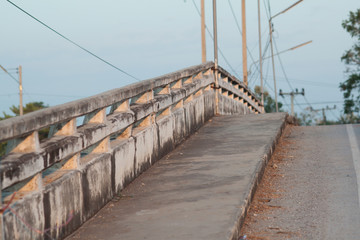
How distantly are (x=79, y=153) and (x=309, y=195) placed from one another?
3.08m

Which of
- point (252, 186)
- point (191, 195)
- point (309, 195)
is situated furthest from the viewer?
point (309, 195)

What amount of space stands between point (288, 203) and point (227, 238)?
7.34 ft

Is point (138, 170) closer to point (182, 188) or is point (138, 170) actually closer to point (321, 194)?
point (182, 188)

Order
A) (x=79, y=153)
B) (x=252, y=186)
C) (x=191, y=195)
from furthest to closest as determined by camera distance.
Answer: (x=252, y=186), (x=191, y=195), (x=79, y=153)

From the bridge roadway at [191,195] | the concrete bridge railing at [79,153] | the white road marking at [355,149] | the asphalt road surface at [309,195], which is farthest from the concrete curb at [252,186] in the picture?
the concrete bridge railing at [79,153]

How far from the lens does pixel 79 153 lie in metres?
6.52

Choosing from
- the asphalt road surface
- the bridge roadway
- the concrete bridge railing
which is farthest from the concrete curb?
the concrete bridge railing

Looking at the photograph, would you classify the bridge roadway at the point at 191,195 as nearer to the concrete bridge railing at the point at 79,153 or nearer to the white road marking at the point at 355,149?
the concrete bridge railing at the point at 79,153

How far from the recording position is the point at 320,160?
1056 centimetres

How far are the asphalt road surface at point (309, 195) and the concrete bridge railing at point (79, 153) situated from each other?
1.71 meters

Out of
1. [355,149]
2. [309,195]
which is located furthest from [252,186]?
[355,149]

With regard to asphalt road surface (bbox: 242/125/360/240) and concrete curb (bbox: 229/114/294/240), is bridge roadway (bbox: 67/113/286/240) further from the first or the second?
asphalt road surface (bbox: 242/125/360/240)

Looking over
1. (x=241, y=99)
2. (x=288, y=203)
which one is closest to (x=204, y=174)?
(x=288, y=203)

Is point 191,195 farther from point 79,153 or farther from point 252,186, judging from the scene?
point 79,153
